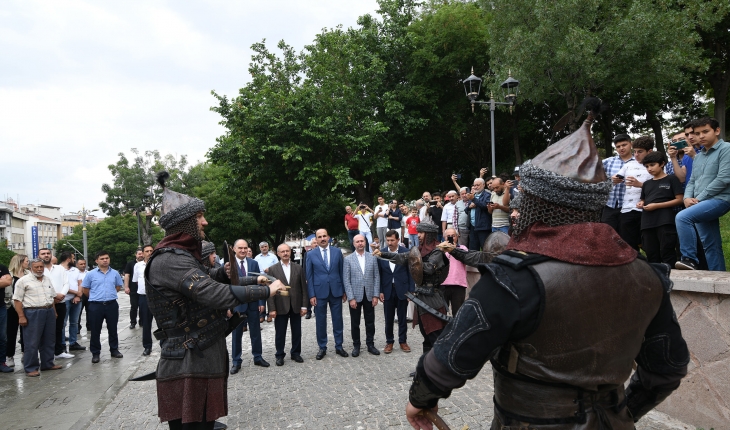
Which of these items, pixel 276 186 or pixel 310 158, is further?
pixel 276 186

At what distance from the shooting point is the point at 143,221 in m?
66.9

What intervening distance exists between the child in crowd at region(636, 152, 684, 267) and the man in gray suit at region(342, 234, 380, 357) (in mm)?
4522

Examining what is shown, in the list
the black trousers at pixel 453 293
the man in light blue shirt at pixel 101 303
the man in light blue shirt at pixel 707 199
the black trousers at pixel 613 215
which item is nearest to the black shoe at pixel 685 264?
the man in light blue shirt at pixel 707 199

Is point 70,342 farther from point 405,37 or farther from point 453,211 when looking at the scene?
point 405,37

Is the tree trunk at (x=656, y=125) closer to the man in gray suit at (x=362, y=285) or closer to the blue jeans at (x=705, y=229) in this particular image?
the man in gray suit at (x=362, y=285)

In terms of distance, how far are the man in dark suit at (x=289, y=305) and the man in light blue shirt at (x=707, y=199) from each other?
592 cm

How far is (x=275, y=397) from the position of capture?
671 cm

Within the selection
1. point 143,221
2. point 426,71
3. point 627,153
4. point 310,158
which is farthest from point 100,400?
point 143,221

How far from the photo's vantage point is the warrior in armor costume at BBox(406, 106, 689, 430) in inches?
75.4

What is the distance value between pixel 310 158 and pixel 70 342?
47.7ft

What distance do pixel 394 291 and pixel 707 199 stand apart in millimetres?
5242

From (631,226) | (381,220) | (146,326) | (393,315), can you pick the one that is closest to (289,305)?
(393,315)

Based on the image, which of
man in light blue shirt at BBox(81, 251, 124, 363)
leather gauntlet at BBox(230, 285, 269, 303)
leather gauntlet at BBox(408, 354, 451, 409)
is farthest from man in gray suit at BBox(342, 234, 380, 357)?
leather gauntlet at BBox(408, 354, 451, 409)

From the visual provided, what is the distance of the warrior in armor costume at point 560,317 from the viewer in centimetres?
192
